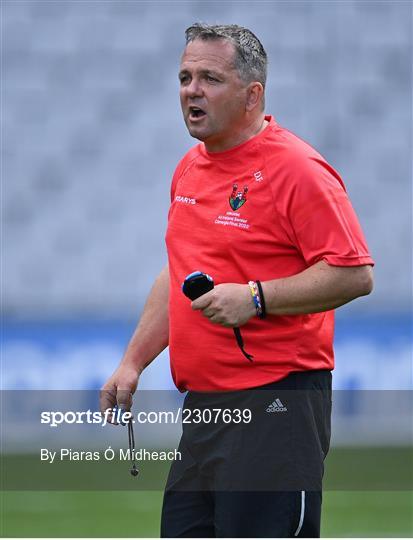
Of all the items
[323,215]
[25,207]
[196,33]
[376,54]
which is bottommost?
[323,215]

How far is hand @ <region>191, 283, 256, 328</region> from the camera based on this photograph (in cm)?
312

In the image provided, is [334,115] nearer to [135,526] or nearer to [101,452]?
[101,452]

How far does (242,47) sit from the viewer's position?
339 cm

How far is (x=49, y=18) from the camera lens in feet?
36.7

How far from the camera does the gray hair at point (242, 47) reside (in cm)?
339

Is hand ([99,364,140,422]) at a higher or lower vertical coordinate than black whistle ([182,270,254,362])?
lower

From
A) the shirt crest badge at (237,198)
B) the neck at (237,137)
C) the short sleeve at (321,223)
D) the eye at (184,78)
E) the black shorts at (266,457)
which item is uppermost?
the eye at (184,78)

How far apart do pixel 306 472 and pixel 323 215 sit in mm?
710

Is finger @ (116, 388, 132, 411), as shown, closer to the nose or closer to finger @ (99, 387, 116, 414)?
finger @ (99, 387, 116, 414)

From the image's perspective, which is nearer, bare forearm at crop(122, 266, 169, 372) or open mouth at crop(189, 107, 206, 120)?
open mouth at crop(189, 107, 206, 120)

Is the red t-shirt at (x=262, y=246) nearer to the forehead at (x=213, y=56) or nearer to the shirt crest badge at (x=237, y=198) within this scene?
the shirt crest badge at (x=237, y=198)

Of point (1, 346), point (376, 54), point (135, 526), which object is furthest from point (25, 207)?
point (135, 526)

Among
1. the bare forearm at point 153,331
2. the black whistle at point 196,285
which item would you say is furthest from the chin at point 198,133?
the bare forearm at point 153,331

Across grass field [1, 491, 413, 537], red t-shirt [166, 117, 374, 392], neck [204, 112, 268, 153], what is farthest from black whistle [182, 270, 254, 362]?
grass field [1, 491, 413, 537]
